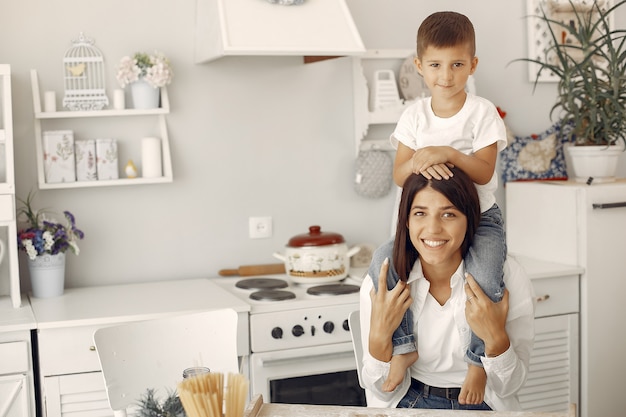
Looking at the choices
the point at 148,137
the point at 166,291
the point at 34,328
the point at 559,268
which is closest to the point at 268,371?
the point at 166,291

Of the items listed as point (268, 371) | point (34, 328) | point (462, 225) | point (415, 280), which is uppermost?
point (462, 225)

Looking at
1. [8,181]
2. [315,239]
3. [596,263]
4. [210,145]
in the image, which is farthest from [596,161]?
[8,181]

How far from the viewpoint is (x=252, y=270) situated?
3371 millimetres

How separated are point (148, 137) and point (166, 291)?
23.4 inches

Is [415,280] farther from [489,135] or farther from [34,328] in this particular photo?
[34,328]

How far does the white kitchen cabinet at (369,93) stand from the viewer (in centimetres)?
347

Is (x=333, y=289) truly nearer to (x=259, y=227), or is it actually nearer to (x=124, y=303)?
(x=259, y=227)

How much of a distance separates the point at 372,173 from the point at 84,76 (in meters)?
1.20

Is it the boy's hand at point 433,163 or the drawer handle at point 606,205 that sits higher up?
the boy's hand at point 433,163

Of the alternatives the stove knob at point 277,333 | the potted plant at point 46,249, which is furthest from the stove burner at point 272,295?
the potted plant at point 46,249

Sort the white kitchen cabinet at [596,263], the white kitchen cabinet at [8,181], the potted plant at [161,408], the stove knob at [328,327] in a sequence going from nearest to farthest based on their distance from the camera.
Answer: the potted plant at [161,408]
the white kitchen cabinet at [8,181]
the stove knob at [328,327]
the white kitchen cabinet at [596,263]

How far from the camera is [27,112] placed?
3.09 meters

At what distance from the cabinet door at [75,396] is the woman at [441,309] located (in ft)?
3.15

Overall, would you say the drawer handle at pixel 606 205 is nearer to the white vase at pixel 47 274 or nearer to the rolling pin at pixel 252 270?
the rolling pin at pixel 252 270
